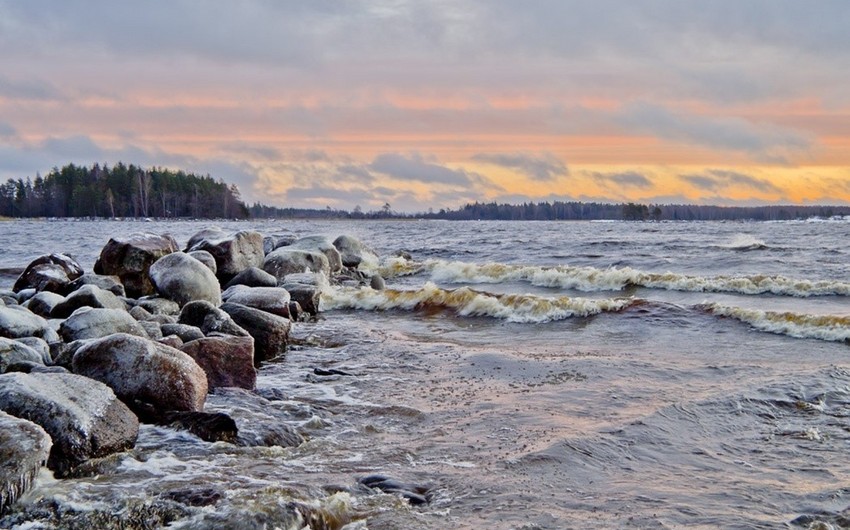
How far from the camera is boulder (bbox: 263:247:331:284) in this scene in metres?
19.4

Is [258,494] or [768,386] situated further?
[768,386]

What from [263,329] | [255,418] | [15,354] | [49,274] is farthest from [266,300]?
[49,274]

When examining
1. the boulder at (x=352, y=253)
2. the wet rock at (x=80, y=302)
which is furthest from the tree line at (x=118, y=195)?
the wet rock at (x=80, y=302)

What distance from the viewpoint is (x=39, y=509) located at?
15.2 feet

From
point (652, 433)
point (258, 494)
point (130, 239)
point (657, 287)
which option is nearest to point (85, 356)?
point (258, 494)

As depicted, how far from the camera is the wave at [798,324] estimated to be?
459 inches

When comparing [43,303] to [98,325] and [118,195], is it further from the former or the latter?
[118,195]

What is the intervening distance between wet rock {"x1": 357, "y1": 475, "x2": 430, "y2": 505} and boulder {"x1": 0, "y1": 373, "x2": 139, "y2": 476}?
7.04ft

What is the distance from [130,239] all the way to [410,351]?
9.13m

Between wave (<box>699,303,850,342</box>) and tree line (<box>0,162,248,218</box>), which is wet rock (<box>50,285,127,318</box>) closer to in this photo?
wave (<box>699,303,850,342</box>)

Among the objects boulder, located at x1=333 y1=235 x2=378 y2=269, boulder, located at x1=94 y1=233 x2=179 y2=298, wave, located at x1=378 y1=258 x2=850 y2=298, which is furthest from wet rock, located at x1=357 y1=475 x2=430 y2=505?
boulder, located at x1=333 y1=235 x2=378 y2=269

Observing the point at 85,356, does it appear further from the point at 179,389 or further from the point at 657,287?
the point at 657,287

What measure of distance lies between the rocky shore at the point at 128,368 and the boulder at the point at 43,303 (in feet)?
0.07

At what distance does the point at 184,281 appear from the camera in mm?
13391
